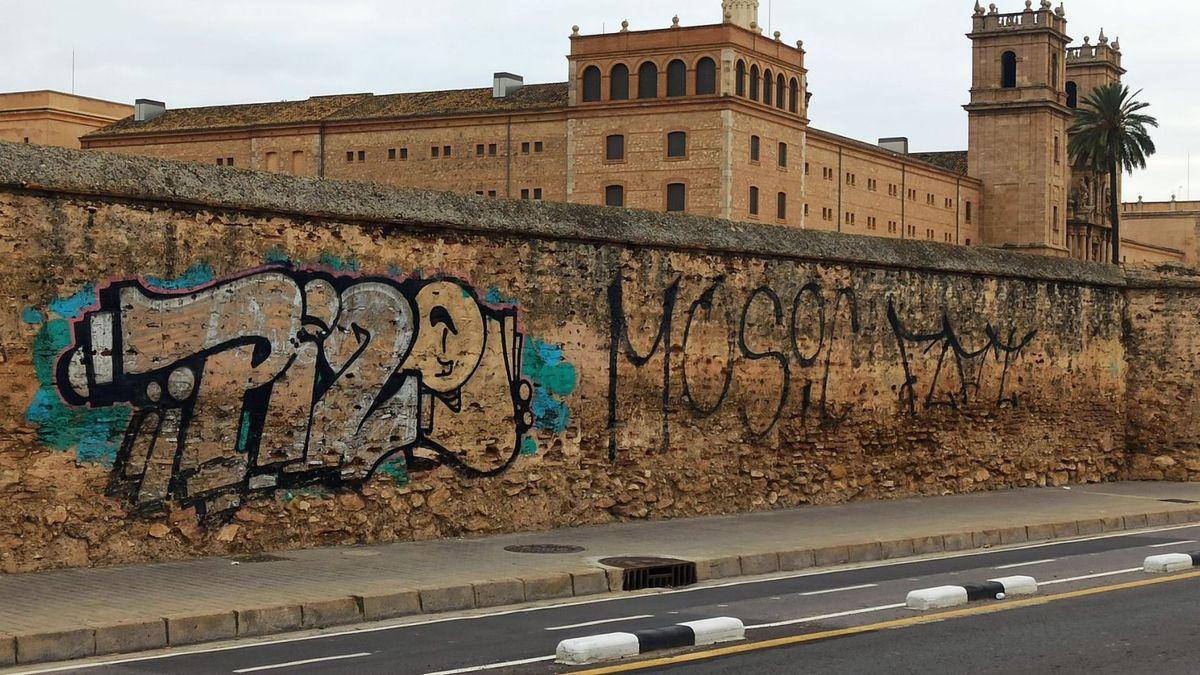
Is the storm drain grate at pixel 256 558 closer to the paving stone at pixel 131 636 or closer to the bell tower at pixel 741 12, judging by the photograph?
the paving stone at pixel 131 636

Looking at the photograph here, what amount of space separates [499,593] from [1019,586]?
432cm

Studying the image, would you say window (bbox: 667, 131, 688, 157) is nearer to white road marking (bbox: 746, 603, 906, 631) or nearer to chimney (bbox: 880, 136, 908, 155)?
chimney (bbox: 880, 136, 908, 155)

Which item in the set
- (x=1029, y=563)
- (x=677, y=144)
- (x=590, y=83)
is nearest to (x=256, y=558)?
(x=1029, y=563)

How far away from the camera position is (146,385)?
45.2 ft

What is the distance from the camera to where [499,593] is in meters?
13.0

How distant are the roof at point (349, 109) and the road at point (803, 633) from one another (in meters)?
82.8

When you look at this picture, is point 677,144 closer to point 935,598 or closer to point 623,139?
point 623,139

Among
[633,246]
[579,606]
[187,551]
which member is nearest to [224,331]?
[187,551]

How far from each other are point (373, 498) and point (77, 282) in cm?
370

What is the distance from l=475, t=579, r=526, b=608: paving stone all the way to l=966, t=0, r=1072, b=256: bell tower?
360ft

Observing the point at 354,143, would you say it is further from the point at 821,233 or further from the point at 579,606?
the point at 579,606

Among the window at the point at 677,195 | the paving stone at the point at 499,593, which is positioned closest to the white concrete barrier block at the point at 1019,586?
the paving stone at the point at 499,593

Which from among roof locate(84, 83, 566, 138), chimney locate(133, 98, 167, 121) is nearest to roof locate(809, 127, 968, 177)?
roof locate(84, 83, 566, 138)

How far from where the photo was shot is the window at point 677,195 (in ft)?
301
